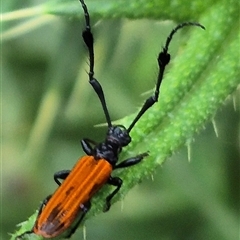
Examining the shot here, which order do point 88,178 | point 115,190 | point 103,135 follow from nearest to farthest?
point 115,190 < point 88,178 < point 103,135

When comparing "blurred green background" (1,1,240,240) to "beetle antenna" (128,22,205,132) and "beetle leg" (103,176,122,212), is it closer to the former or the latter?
"beetle antenna" (128,22,205,132)

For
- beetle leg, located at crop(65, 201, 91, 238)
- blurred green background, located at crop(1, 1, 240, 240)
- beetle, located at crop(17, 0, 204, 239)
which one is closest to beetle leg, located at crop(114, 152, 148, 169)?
beetle, located at crop(17, 0, 204, 239)

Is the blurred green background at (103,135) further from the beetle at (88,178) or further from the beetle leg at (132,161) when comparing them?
the beetle leg at (132,161)

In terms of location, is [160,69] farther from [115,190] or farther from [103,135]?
[103,135]

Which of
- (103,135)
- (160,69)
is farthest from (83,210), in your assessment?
(103,135)

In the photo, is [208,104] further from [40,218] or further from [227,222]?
[227,222]

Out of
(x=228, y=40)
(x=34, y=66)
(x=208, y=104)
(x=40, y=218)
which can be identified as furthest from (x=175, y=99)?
(x=34, y=66)
